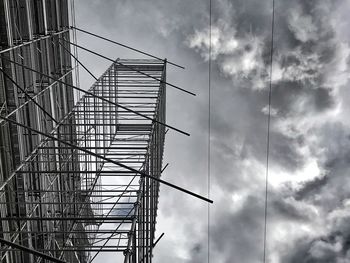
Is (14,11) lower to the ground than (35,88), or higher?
higher

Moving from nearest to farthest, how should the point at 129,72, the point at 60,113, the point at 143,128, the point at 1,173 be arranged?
the point at 1,173 < the point at 60,113 < the point at 143,128 < the point at 129,72

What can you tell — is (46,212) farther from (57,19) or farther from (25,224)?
(57,19)

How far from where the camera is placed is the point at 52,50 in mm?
23750

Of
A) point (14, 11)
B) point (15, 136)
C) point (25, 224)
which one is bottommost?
point (25, 224)

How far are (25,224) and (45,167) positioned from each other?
391cm

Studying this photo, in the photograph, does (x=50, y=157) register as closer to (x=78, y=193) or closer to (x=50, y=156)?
(x=50, y=156)

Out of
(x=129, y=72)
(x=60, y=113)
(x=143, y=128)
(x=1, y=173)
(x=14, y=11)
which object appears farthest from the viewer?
(x=129, y=72)

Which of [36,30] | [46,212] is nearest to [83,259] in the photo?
[46,212]

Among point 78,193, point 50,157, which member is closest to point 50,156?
point 50,157

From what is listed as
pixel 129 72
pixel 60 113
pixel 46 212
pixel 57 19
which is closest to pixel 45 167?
pixel 46 212

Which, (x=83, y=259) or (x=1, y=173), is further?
(x=83, y=259)

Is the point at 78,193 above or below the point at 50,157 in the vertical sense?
below

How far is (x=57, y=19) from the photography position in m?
22.8

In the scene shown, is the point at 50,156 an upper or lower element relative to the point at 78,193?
upper
